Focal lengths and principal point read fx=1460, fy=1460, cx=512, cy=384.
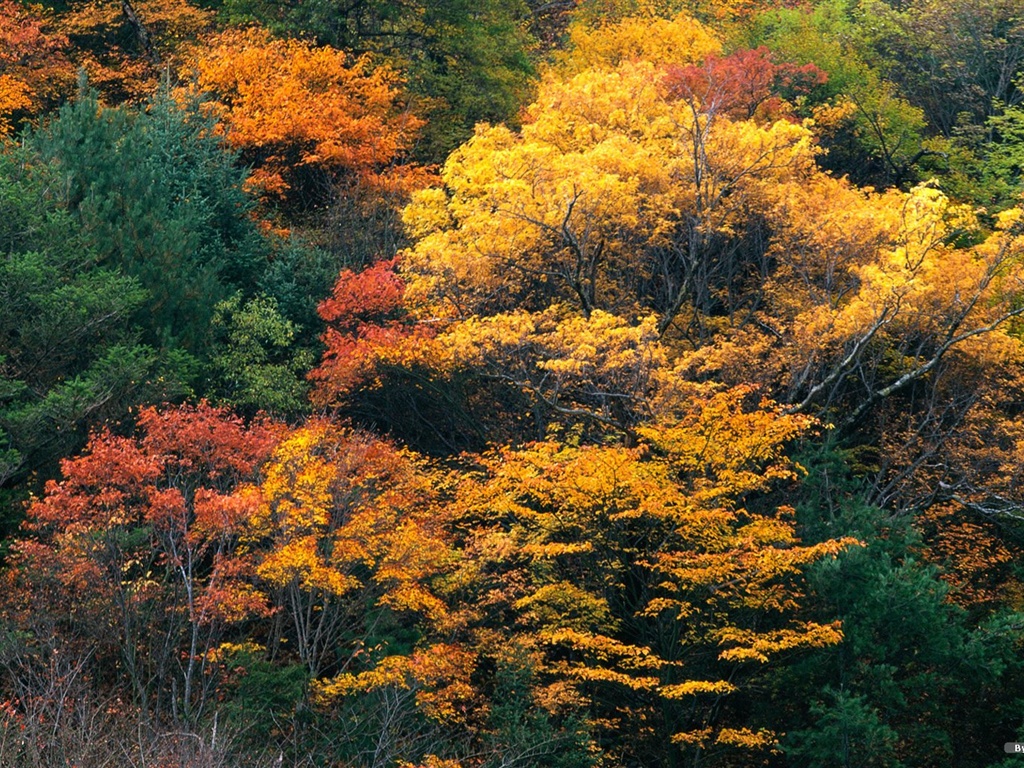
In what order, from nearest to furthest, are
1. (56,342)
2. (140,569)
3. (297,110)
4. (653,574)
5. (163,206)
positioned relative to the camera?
(140,569)
(653,574)
(56,342)
(163,206)
(297,110)

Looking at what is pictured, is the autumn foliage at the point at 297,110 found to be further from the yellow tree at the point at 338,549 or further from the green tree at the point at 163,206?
the yellow tree at the point at 338,549

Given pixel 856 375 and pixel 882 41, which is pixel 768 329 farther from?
pixel 882 41

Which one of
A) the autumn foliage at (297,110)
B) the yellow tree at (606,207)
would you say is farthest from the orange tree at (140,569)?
the autumn foliage at (297,110)

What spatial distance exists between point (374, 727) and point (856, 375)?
1322cm

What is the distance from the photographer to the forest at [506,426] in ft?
68.0

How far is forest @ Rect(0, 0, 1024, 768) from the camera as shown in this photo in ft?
68.0

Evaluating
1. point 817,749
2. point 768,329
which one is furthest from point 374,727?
point 768,329

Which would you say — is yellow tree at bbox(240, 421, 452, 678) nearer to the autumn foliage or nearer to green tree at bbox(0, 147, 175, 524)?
green tree at bbox(0, 147, 175, 524)

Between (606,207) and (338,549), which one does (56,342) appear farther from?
(606,207)

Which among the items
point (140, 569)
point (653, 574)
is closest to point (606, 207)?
point (653, 574)

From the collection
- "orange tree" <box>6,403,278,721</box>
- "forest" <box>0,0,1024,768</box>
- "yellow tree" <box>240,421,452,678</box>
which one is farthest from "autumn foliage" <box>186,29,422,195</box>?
"yellow tree" <box>240,421,452,678</box>

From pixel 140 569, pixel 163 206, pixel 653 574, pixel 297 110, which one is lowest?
pixel 653 574

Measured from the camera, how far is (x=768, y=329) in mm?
27953

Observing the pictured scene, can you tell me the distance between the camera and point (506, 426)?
92.0ft
